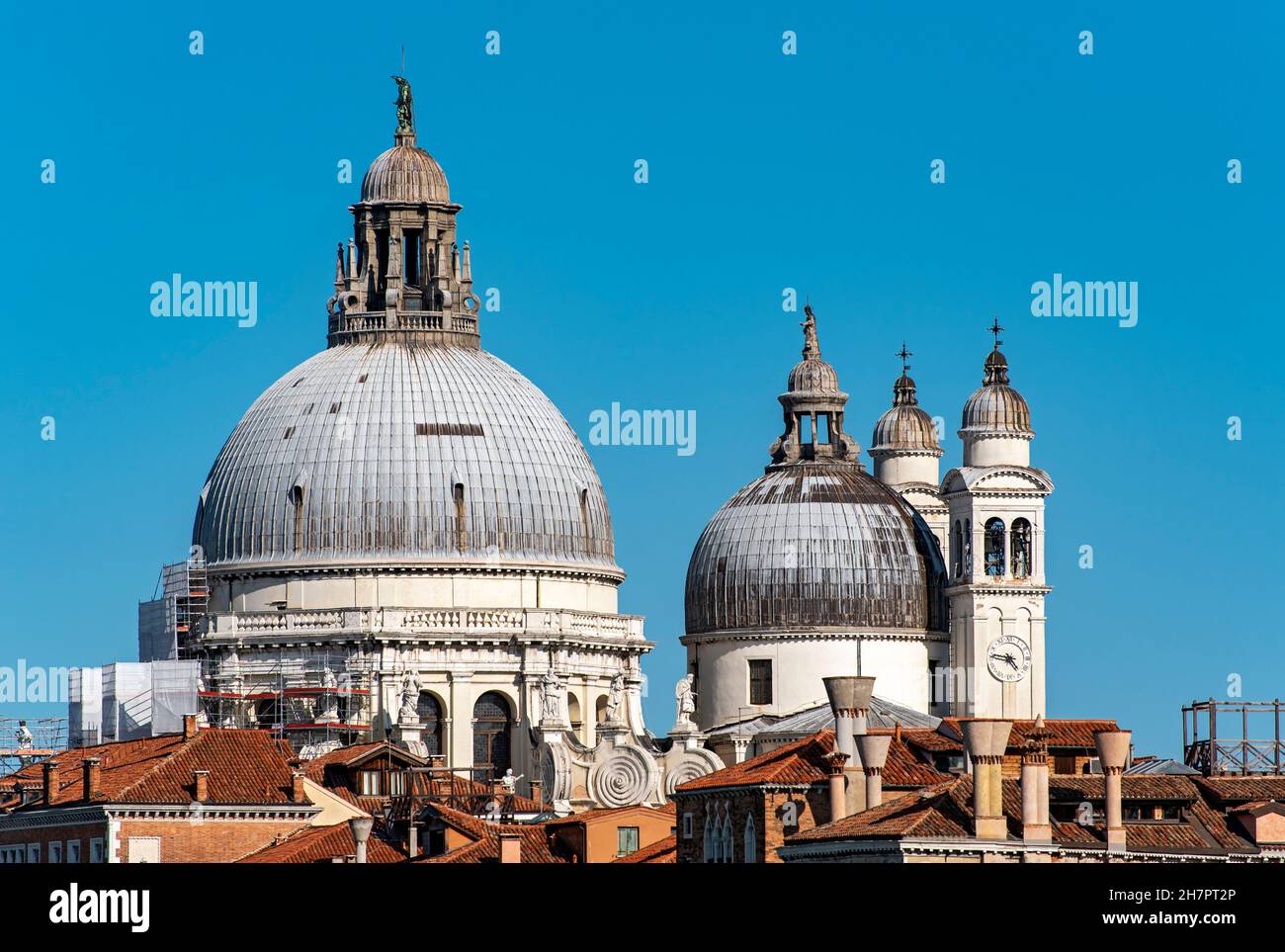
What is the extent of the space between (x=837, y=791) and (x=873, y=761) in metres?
1.17

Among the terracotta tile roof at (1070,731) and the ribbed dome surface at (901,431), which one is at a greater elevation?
the ribbed dome surface at (901,431)

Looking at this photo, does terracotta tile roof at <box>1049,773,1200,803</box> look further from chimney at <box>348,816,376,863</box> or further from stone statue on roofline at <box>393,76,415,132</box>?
stone statue on roofline at <box>393,76,415,132</box>

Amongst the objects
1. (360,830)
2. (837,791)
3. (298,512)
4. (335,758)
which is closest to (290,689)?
(298,512)

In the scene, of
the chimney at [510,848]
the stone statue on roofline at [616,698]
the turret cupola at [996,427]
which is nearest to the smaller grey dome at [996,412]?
the turret cupola at [996,427]

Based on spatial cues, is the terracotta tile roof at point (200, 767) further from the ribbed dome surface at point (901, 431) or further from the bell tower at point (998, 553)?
the ribbed dome surface at point (901, 431)

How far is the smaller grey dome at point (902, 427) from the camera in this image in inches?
4867

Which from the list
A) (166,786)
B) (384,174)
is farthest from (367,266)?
(166,786)

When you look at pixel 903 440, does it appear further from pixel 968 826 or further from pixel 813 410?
pixel 968 826

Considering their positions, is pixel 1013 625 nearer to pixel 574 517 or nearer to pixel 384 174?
pixel 574 517

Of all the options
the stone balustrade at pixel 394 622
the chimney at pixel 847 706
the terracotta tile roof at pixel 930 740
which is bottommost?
the terracotta tile roof at pixel 930 740

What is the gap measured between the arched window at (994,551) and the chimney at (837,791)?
37.9 metres

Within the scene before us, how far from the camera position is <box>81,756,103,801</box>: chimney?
88.8 metres
